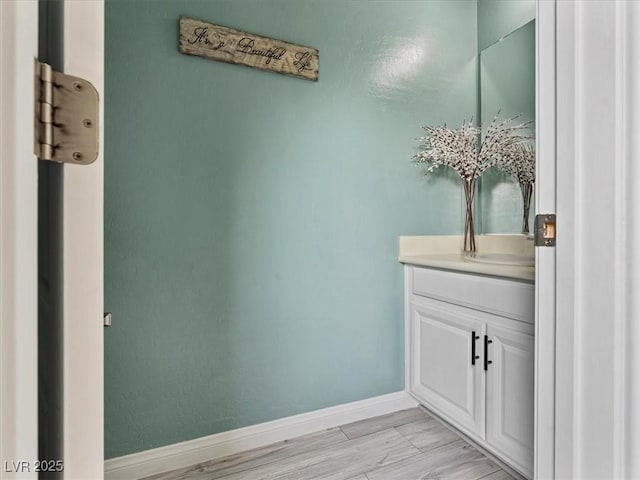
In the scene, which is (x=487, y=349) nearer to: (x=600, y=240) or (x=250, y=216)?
(x=600, y=240)

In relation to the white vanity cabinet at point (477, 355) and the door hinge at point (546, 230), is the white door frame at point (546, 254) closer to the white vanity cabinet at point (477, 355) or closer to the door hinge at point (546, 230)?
the door hinge at point (546, 230)

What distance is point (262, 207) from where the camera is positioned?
1.55 metres

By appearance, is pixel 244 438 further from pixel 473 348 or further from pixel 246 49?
pixel 246 49

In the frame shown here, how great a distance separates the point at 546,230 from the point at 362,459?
3.84 feet

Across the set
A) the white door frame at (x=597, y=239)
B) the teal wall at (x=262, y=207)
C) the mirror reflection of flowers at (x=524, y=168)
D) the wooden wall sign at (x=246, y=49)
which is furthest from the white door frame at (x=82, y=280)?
the mirror reflection of flowers at (x=524, y=168)

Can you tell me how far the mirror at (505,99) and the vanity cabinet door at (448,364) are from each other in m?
0.70

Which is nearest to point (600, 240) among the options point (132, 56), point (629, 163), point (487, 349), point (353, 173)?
point (629, 163)

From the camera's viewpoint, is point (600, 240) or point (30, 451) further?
point (600, 240)

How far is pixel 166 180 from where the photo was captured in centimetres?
138

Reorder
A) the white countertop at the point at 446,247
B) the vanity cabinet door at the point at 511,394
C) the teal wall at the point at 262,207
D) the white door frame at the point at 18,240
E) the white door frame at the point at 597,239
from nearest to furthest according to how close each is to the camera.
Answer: the white door frame at the point at 18,240 < the white door frame at the point at 597,239 < the vanity cabinet door at the point at 511,394 < the teal wall at the point at 262,207 < the white countertop at the point at 446,247

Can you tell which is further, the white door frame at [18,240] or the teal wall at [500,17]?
the teal wall at [500,17]

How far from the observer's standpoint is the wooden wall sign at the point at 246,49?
140 cm

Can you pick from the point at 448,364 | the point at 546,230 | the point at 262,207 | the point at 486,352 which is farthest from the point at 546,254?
the point at 262,207

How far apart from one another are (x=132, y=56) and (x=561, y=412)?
1774 millimetres
